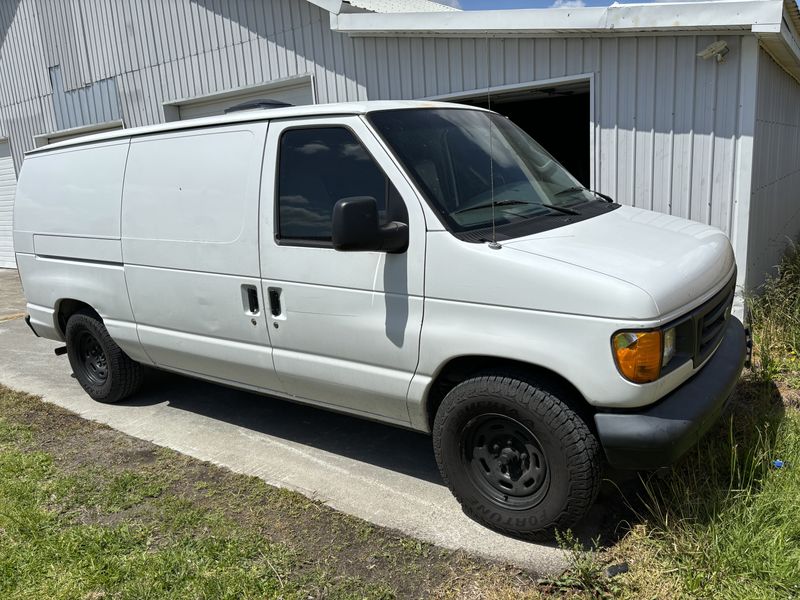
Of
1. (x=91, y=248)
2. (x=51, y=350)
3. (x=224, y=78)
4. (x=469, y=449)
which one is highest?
(x=224, y=78)

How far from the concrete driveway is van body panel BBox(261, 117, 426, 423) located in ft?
1.75

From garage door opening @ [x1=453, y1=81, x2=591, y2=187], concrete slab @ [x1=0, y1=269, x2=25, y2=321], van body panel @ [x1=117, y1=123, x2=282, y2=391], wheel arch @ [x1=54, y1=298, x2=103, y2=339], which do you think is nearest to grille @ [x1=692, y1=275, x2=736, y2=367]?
van body panel @ [x1=117, y1=123, x2=282, y2=391]

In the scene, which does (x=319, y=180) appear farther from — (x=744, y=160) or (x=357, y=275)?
(x=744, y=160)

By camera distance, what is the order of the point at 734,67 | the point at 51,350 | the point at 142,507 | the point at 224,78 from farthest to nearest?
the point at 224,78 → the point at 51,350 → the point at 734,67 → the point at 142,507

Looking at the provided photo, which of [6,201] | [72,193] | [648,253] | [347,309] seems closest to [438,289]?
[347,309]

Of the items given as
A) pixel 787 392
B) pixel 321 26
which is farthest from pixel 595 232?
pixel 321 26

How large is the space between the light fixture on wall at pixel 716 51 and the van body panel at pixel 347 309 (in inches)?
140

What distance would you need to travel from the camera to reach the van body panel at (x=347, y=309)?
354 centimetres

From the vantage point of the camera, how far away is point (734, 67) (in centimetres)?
564

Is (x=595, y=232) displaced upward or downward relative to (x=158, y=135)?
downward

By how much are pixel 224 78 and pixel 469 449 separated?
309 inches

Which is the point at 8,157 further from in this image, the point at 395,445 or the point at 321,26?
the point at 395,445

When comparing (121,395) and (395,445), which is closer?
(395,445)

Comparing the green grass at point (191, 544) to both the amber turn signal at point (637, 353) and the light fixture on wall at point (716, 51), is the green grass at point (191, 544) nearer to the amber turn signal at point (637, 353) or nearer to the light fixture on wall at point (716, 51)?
the amber turn signal at point (637, 353)
